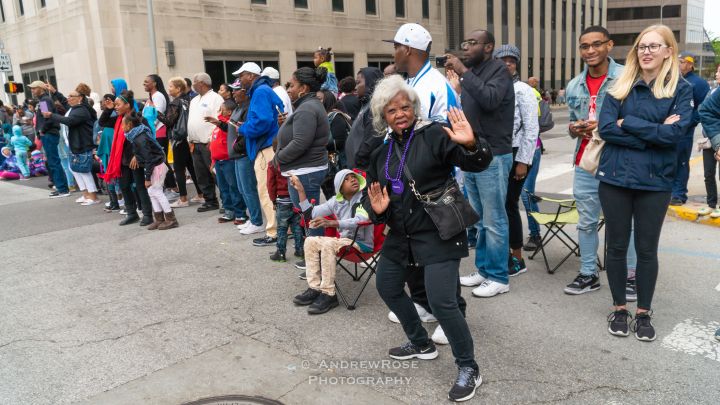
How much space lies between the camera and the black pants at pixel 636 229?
3535 millimetres

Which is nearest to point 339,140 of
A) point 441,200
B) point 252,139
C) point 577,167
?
point 252,139

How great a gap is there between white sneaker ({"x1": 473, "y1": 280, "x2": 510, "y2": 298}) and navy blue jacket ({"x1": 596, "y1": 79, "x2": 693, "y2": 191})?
1.42 m

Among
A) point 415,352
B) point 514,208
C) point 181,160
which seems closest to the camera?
point 415,352

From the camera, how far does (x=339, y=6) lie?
2677 cm

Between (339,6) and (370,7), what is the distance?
2.40m

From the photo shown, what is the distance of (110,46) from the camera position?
65.0ft

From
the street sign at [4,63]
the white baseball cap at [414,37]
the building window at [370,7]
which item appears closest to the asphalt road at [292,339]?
the white baseball cap at [414,37]

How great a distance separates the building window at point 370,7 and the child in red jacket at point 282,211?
24.6 metres

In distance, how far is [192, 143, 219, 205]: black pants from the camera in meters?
8.57

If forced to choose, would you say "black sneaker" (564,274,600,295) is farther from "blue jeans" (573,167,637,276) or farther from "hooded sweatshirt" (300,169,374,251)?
"hooded sweatshirt" (300,169,374,251)

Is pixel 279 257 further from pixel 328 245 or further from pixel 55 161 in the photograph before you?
pixel 55 161

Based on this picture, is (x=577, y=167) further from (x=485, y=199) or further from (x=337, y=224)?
(x=337, y=224)

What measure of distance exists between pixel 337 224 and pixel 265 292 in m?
1.09

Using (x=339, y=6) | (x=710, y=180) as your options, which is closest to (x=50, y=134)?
(x=710, y=180)
